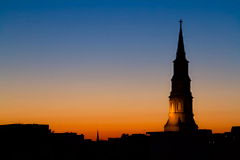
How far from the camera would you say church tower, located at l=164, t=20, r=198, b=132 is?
96637 millimetres

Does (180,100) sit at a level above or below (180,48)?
below

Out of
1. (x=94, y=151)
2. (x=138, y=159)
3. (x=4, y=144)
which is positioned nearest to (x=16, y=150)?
(x=4, y=144)

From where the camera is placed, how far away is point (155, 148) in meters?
55.7

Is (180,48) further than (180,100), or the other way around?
(180,48)

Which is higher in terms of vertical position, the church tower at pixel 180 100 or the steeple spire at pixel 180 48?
the steeple spire at pixel 180 48

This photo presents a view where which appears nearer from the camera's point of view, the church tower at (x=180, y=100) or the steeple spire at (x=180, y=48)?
the church tower at (x=180, y=100)

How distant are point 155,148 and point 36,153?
54.0 ft

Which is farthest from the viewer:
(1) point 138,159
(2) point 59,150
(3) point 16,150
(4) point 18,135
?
(1) point 138,159

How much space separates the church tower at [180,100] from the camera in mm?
96637

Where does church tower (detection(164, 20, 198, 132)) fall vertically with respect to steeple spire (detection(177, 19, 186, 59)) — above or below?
below

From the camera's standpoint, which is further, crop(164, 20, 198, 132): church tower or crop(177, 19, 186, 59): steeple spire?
crop(177, 19, 186, 59): steeple spire

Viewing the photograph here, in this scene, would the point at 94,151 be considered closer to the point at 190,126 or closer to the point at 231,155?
the point at 231,155

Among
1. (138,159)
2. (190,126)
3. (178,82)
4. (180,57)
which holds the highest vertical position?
(180,57)

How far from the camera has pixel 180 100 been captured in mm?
97812
